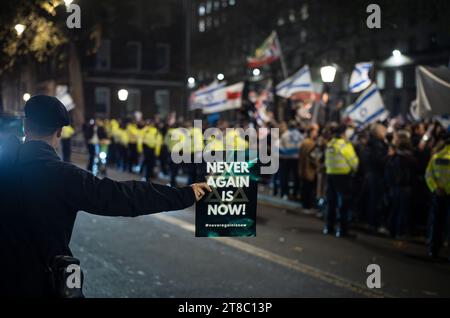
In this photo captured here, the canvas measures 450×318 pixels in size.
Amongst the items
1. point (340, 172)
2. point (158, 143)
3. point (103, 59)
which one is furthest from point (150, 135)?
point (103, 59)

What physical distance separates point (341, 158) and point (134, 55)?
52.8 meters

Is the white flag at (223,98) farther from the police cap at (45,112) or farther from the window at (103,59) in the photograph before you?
the window at (103,59)

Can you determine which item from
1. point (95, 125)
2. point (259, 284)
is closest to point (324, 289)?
point (259, 284)

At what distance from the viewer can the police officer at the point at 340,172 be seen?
14383 millimetres

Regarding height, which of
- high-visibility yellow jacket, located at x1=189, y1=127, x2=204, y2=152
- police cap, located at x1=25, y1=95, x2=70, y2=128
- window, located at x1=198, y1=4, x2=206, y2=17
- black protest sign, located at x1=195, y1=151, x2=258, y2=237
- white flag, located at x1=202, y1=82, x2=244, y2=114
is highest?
window, located at x1=198, y1=4, x2=206, y2=17

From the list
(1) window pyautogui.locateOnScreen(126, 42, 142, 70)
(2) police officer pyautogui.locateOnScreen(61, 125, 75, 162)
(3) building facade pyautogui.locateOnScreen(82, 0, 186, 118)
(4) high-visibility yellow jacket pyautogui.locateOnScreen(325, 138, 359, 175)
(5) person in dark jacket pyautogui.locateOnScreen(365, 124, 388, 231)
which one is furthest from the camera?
(1) window pyautogui.locateOnScreen(126, 42, 142, 70)

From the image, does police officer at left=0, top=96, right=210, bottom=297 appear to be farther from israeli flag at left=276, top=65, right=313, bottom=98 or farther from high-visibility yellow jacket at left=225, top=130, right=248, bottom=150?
israeli flag at left=276, top=65, right=313, bottom=98

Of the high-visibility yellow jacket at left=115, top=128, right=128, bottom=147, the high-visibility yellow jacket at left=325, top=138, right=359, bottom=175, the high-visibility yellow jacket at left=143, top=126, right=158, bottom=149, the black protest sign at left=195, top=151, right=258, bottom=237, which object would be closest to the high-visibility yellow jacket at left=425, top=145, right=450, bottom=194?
the high-visibility yellow jacket at left=325, top=138, right=359, bottom=175

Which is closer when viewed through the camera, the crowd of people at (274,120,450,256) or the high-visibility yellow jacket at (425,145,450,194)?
the high-visibility yellow jacket at (425,145,450,194)

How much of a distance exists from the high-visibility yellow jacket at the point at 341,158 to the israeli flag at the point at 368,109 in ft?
10.4

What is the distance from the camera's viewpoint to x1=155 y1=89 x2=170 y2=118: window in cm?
6669

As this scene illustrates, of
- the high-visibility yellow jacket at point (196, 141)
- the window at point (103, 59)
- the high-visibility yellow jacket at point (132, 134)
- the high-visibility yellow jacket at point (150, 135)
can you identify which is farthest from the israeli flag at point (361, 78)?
the window at point (103, 59)

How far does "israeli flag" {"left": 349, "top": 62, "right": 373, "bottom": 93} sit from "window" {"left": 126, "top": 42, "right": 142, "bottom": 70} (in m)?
47.5

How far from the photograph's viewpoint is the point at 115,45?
6606 cm
